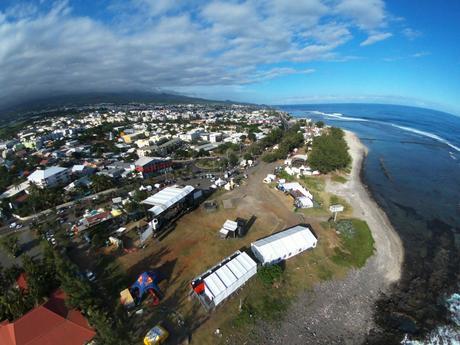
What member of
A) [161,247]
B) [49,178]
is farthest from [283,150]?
[49,178]

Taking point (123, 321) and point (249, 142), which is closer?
point (123, 321)

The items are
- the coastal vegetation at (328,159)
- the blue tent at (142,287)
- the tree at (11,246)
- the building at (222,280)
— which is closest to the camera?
the building at (222,280)

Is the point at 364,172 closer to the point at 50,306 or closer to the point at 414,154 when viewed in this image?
the point at 414,154

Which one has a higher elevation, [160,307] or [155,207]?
[155,207]

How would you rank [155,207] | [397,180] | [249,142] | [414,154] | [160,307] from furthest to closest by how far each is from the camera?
1. [249,142]
2. [414,154]
3. [397,180]
4. [155,207]
5. [160,307]

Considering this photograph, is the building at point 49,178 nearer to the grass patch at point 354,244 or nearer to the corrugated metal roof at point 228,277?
the corrugated metal roof at point 228,277

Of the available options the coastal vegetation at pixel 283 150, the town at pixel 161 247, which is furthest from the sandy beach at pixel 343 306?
the coastal vegetation at pixel 283 150

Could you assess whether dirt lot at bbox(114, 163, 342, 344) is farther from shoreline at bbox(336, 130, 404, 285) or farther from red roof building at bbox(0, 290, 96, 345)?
shoreline at bbox(336, 130, 404, 285)

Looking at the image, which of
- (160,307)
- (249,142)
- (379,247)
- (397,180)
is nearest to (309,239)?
(379,247)
